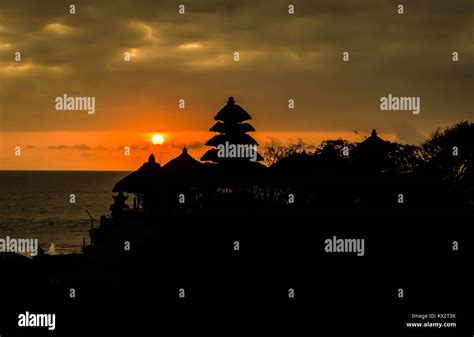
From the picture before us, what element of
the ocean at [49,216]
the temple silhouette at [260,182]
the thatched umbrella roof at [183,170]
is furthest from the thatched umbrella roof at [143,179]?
the ocean at [49,216]

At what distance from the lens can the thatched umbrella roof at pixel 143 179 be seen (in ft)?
94.0

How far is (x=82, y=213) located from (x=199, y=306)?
337 feet

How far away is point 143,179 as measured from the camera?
28984mm

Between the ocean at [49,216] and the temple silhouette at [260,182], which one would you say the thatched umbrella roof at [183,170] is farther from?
the ocean at [49,216]

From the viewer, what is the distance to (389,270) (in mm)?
25734

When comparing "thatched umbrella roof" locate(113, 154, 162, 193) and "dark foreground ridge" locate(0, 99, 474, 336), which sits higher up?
"thatched umbrella roof" locate(113, 154, 162, 193)

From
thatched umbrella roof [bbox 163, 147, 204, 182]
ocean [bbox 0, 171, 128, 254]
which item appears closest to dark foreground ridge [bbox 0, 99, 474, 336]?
thatched umbrella roof [bbox 163, 147, 204, 182]

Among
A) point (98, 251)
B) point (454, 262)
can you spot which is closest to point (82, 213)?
point (98, 251)

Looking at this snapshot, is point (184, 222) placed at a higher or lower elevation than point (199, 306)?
higher

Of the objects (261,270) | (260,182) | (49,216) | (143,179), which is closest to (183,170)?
(143,179)

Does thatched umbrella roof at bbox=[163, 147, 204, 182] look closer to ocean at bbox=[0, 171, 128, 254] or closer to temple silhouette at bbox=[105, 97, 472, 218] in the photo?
temple silhouette at bbox=[105, 97, 472, 218]

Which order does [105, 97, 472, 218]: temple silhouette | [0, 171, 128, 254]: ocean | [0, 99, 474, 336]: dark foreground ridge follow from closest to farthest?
[0, 99, 474, 336]: dark foreground ridge
[105, 97, 472, 218]: temple silhouette
[0, 171, 128, 254]: ocean

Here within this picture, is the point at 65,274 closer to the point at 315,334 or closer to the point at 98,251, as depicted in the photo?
the point at 98,251

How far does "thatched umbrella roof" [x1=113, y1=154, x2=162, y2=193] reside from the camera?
1128 inches
